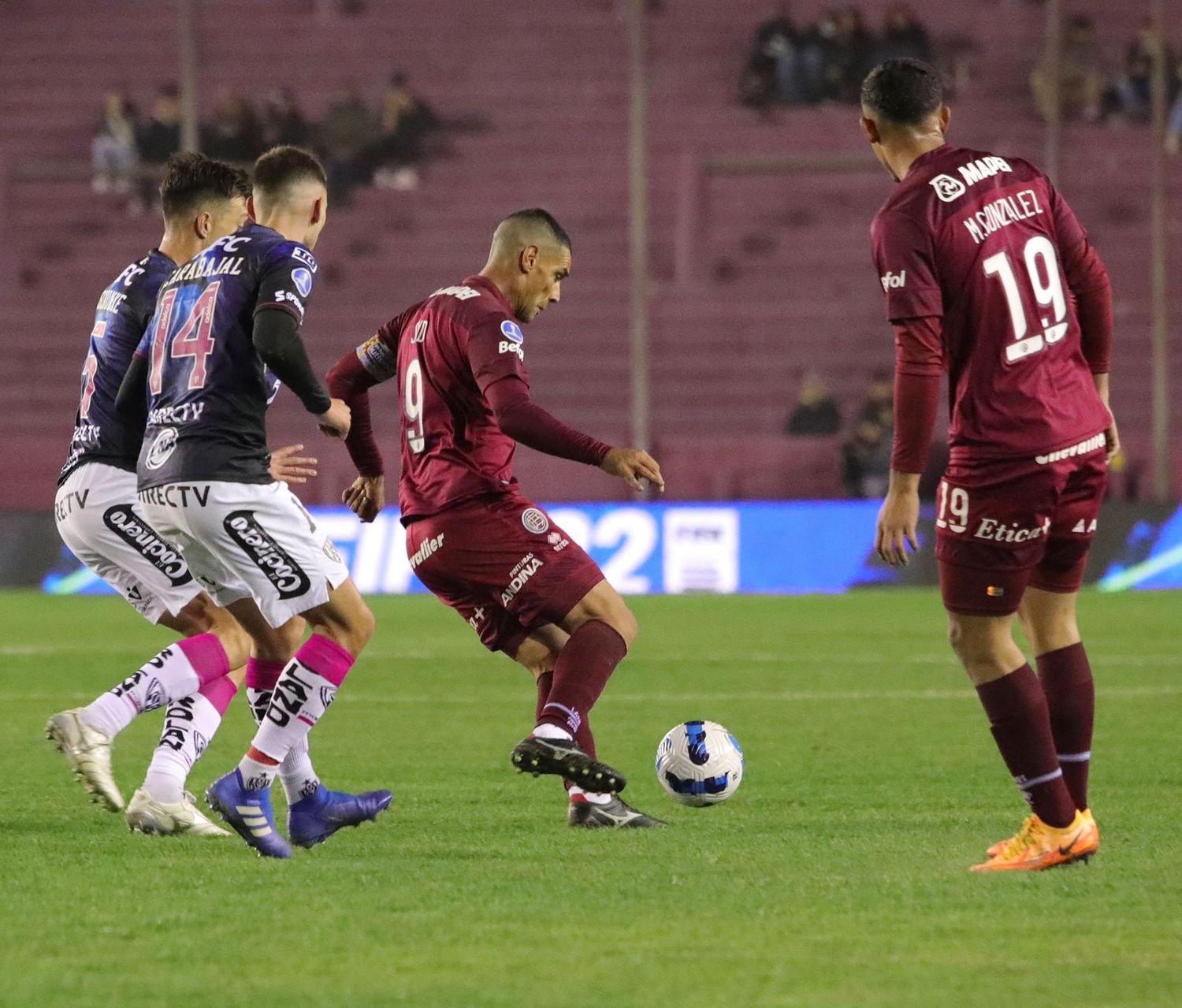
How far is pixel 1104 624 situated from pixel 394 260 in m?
12.9

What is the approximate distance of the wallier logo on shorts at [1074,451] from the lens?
5.06 metres

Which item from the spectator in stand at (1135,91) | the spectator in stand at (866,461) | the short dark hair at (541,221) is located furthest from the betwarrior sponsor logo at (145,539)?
the spectator in stand at (1135,91)

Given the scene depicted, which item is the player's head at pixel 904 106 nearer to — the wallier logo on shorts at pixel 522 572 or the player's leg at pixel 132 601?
the wallier logo on shorts at pixel 522 572

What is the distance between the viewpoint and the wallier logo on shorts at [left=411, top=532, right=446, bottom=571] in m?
6.16

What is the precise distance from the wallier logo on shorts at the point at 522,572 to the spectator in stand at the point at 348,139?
1838 centimetres

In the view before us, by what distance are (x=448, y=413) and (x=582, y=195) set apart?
18.6m

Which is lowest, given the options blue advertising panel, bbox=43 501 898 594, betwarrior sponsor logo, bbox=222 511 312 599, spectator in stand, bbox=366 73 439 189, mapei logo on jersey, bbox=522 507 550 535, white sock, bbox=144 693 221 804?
blue advertising panel, bbox=43 501 898 594

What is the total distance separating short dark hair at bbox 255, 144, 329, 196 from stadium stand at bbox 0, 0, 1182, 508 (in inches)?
647

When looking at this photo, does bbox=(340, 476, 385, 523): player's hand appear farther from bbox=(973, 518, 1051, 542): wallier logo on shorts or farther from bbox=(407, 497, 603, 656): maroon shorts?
bbox=(973, 518, 1051, 542): wallier logo on shorts

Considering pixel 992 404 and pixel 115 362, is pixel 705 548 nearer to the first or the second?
pixel 115 362

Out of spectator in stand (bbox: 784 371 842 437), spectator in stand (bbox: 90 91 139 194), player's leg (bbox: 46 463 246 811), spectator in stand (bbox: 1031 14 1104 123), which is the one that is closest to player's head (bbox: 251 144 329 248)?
player's leg (bbox: 46 463 246 811)

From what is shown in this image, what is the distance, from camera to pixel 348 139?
24.0 m

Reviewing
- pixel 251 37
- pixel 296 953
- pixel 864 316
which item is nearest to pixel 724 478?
pixel 864 316

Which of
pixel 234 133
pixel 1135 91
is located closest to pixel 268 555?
pixel 234 133
